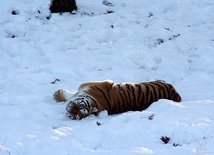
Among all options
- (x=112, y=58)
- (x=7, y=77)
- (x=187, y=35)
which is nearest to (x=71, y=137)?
(x=7, y=77)

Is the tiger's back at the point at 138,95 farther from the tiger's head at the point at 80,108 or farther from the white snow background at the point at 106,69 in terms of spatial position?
the tiger's head at the point at 80,108

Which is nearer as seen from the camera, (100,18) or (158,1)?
(100,18)

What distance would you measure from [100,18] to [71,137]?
5.99m

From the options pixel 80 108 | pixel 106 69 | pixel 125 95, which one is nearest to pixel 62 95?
pixel 80 108

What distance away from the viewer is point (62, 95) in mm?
7078

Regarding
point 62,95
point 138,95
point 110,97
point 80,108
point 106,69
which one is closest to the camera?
point 80,108

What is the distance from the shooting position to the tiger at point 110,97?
6371 millimetres

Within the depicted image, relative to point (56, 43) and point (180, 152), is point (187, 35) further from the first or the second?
point (180, 152)

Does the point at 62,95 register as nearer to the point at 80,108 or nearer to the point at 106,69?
the point at 80,108

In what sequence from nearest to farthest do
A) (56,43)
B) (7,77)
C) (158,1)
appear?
1. (7,77)
2. (56,43)
3. (158,1)

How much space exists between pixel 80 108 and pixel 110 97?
2.31 feet

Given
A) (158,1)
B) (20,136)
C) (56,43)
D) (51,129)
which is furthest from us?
(158,1)

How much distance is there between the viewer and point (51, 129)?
5.58 meters

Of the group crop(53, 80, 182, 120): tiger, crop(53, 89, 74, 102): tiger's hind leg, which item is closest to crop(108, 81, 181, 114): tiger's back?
crop(53, 80, 182, 120): tiger
